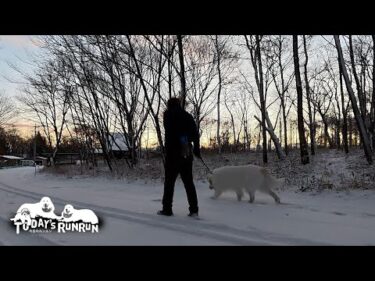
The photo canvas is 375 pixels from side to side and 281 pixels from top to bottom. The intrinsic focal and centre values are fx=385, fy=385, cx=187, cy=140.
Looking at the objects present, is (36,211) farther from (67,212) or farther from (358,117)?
(358,117)

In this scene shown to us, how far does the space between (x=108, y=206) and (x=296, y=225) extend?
341 centimetres

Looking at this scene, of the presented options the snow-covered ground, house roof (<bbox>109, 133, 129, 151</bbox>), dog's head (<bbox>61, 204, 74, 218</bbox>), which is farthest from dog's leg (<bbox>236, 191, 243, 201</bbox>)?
house roof (<bbox>109, 133, 129, 151</bbox>)

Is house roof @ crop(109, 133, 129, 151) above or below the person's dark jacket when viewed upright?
above

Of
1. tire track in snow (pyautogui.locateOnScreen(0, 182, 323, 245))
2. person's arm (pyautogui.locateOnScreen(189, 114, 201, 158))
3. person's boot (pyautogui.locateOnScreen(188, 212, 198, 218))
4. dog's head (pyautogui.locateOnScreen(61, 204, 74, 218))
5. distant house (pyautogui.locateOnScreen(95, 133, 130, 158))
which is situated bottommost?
tire track in snow (pyautogui.locateOnScreen(0, 182, 323, 245))

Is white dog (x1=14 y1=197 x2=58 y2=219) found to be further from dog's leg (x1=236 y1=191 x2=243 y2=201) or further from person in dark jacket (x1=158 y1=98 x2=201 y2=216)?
dog's leg (x1=236 y1=191 x2=243 y2=201)

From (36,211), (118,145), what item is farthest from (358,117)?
(118,145)

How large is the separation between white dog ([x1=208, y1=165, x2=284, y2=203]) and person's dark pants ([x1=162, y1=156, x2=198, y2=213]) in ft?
5.82

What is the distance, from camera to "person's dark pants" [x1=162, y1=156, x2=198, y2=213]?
19.4 feet

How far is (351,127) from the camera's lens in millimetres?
50875
